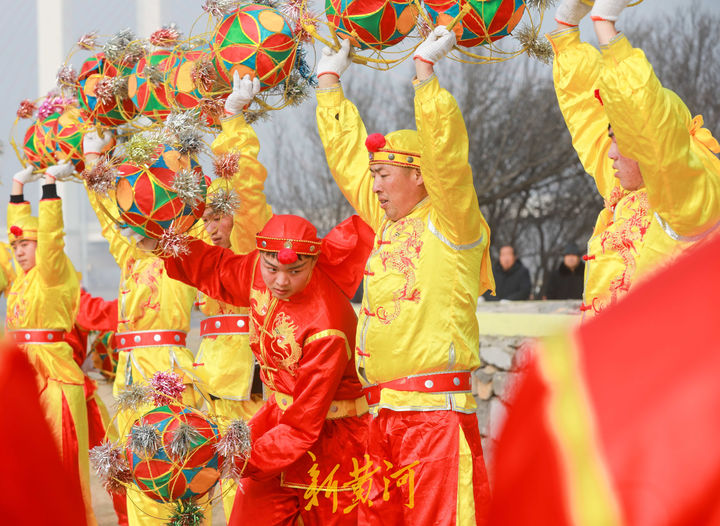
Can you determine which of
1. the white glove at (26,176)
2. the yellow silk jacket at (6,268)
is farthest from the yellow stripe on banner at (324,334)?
the yellow silk jacket at (6,268)

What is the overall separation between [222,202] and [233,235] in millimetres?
934

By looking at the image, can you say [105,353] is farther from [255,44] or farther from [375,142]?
[375,142]

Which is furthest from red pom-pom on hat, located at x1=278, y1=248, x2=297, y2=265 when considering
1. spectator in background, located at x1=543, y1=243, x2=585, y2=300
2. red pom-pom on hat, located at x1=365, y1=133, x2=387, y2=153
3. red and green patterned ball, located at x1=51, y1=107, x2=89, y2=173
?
spectator in background, located at x1=543, y1=243, x2=585, y2=300

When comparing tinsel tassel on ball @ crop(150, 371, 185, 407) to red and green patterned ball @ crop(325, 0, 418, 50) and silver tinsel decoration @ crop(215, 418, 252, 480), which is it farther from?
red and green patterned ball @ crop(325, 0, 418, 50)

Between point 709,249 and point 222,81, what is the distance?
3548 mm

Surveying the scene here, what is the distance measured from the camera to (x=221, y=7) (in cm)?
387

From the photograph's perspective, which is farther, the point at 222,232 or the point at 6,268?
the point at 6,268

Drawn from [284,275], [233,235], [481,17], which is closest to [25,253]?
[233,235]

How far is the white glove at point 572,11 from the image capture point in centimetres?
333

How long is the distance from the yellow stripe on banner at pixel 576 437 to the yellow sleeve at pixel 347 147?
10.1 ft

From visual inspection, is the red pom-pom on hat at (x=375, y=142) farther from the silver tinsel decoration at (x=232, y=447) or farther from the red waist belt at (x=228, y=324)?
the red waist belt at (x=228, y=324)

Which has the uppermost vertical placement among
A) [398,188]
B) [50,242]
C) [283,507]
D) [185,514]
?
[398,188]

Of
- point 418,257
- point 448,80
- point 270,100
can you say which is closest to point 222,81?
point 270,100

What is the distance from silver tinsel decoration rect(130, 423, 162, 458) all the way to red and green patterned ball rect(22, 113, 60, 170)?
2.98 meters
